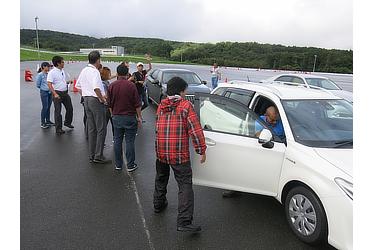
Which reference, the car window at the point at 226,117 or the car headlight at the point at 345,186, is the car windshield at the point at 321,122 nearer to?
the car window at the point at 226,117

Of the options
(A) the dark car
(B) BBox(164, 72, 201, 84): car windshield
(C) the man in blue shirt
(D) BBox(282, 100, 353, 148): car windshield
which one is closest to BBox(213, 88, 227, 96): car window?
(C) the man in blue shirt

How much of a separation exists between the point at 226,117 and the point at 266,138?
769 millimetres

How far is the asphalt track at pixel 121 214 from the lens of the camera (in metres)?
3.53

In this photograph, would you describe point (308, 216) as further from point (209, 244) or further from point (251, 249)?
point (209, 244)

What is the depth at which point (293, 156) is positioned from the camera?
3.69 m

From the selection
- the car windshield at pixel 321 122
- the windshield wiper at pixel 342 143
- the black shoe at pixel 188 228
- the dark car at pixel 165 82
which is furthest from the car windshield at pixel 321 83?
the black shoe at pixel 188 228

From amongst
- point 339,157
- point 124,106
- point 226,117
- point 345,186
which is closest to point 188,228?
point 226,117

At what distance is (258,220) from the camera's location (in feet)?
13.3

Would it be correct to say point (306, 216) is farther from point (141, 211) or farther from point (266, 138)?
point (141, 211)

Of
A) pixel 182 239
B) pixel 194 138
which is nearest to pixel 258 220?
pixel 182 239

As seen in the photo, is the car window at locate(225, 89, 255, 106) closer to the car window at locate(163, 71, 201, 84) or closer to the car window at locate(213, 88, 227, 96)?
the car window at locate(213, 88, 227, 96)

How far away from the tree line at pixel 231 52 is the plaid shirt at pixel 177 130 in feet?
40.9

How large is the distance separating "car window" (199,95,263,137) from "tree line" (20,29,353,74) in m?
11.5

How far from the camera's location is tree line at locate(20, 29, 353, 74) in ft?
196
